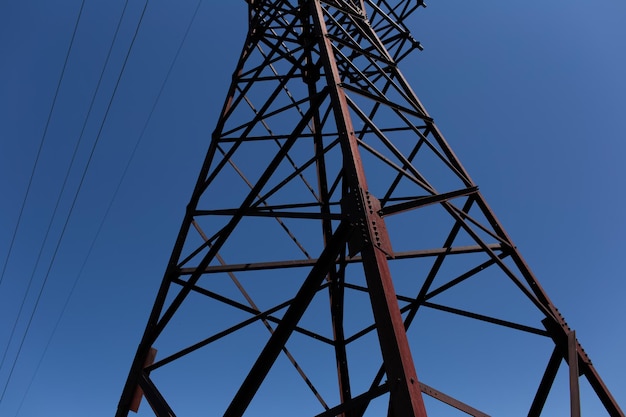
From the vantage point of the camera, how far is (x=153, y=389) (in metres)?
4.24

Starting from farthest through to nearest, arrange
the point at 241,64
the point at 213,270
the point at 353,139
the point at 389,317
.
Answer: the point at 241,64
the point at 213,270
the point at 353,139
the point at 389,317

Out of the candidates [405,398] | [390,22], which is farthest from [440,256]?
[390,22]

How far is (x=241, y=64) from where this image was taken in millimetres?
7480

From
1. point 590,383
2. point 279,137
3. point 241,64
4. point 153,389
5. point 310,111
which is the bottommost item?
point 590,383

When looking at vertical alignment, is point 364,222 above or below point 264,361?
above

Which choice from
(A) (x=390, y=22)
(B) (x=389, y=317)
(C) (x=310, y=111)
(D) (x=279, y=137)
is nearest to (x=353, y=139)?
(C) (x=310, y=111)

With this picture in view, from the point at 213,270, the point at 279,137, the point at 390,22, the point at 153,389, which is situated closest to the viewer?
the point at 153,389

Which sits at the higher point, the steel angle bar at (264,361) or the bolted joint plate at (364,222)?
the bolted joint plate at (364,222)

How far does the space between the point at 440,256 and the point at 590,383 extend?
77.6 inches

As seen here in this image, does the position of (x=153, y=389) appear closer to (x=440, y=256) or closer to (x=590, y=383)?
(x=440, y=256)

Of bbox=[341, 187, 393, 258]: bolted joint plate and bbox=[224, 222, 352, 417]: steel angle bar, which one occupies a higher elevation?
bbox=[341, 187, 393, 258]: bolted joint plate

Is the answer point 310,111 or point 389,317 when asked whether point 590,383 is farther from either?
point 310,111

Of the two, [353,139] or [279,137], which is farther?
[279,137]

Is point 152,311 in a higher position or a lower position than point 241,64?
lower
